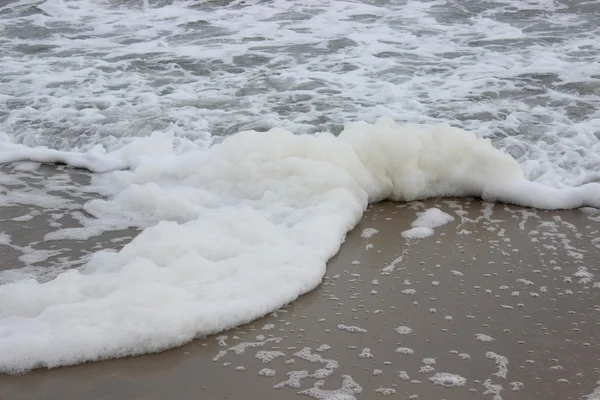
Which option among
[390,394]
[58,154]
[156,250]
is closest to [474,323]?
[390,394]

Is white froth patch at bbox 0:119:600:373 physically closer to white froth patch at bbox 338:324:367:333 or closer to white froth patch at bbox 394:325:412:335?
white froth patch at bbox 338:324:367:333

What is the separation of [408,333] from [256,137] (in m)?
2.22

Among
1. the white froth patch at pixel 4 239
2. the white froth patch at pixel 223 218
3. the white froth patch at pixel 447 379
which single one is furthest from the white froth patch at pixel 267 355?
the white froth patch at pixel 4 239

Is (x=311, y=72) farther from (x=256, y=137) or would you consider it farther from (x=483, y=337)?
(x=483, y=337)

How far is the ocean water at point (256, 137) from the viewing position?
3168 millimetres

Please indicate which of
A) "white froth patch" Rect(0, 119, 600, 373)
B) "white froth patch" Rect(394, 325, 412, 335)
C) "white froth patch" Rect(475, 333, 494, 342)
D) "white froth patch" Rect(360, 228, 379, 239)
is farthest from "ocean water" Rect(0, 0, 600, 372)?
"white froth patch" Rect(475, 333, 494, 342)

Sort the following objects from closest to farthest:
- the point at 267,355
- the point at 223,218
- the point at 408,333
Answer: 1. the point at 267,355
2. the point at 408,333
3. the point at 223,218

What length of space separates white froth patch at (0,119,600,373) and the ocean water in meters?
0.01

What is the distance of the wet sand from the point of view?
2.63 m

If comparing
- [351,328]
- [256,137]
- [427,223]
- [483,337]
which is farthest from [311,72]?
[483,337]

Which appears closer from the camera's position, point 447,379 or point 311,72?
point 447,379

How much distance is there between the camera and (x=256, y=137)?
4.83 m

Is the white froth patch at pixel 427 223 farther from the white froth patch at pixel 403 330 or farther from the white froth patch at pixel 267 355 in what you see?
the white froth patch at pixel 267 355

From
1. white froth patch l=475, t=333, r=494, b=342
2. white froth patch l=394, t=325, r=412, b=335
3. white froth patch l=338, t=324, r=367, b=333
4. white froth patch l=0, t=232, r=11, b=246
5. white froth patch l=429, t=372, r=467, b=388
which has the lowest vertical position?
white froth patch l=475, t=333, r=494, b=342
